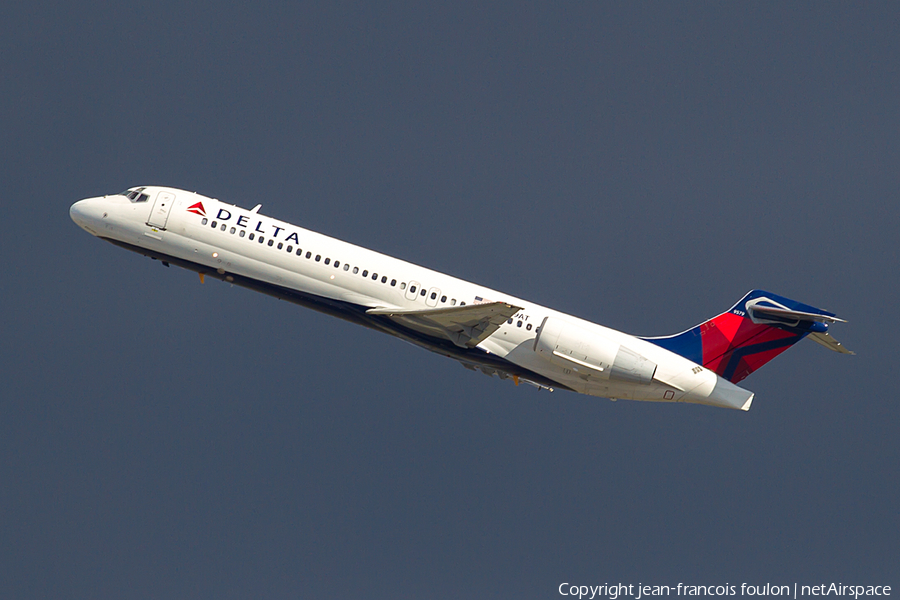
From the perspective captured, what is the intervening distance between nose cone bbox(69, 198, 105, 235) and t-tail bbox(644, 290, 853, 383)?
2066 cm

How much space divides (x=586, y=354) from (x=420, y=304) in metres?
5.94

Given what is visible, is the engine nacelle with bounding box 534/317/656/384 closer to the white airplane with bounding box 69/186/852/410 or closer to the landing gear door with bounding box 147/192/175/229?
the white airplane with bounding box 69/186/852/410

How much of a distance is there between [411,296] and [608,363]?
7.13 metres

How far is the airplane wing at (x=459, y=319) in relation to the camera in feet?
96.2

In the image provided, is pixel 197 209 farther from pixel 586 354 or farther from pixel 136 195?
pixel 586 354

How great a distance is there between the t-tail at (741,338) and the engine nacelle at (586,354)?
2.48 metres

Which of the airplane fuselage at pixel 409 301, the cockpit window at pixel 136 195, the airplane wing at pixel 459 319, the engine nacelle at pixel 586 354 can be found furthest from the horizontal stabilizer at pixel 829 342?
the cockpit window at pixel 136 195

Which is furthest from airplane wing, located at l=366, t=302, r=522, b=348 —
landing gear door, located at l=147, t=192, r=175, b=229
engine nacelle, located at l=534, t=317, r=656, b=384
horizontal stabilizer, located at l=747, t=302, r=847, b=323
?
horizontal stabilizer, located at l=747, t=302, r=847, b=323

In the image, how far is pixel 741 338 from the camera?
33.4 meters

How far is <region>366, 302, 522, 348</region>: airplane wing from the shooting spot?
29.3 m

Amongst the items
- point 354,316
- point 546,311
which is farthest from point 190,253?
point 546,311

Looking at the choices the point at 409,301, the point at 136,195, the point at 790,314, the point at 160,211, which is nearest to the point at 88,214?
the point at 136,195

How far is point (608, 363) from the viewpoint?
31.0 meters

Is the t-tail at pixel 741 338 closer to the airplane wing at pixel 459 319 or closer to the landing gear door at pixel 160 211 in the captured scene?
the airplane wing at pixel 459 319
